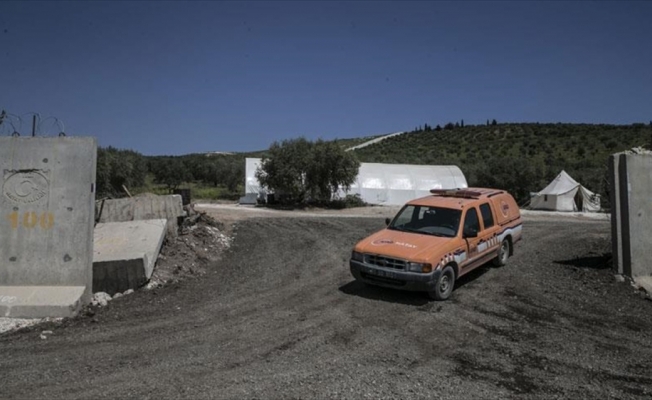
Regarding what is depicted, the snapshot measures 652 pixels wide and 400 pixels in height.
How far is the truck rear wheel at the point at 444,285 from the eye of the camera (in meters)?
8.52

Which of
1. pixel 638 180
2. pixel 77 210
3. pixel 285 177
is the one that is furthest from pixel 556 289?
pixel 285 177

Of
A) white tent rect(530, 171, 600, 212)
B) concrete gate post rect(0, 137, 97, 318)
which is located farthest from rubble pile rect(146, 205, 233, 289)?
white tent rect(530, 171, 600, 212)

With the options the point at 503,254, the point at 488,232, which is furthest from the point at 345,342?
the point at 503,254

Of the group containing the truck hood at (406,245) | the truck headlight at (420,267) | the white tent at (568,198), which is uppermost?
the white tent at (568,198)

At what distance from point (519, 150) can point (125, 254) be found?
5761 cm

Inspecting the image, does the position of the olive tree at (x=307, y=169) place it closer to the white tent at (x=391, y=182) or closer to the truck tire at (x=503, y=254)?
the white tent at (x=391, y=182)

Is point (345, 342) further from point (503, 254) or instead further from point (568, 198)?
point (568, 198)

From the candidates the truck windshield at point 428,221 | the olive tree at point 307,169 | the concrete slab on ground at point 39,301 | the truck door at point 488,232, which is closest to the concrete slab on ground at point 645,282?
the truck door at point 488,232

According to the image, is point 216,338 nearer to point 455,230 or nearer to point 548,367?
point 548,367

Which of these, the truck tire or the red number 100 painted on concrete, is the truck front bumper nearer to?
the truck tire

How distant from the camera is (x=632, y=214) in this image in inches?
418

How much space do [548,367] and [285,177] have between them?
1096 inches

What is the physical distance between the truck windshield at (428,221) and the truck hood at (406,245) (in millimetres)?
253

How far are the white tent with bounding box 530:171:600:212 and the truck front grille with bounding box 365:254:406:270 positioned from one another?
93.3ft
